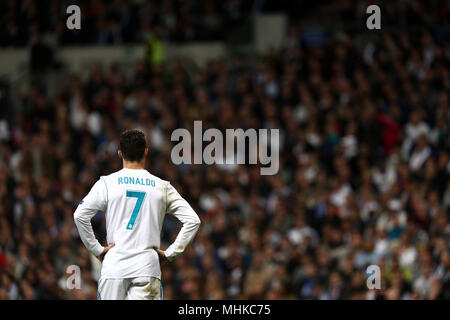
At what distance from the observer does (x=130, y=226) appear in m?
7.07

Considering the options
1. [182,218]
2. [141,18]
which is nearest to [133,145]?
[182,218]

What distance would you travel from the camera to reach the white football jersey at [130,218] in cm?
705

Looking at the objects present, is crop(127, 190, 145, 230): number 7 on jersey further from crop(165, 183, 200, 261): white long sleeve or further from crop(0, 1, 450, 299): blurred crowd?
crop(0, 1, 450, 299): blurred crowd

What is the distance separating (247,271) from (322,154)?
2806mm

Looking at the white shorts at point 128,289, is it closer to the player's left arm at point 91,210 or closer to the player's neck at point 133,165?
the player's left arm at point 91,210

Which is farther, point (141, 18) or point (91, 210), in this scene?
point (141, 18)

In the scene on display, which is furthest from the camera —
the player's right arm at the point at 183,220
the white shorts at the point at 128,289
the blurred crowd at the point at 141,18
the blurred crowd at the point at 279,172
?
the blurred crowd at the point at 141,18

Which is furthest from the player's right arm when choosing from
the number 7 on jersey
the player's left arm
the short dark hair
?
the player's left arm

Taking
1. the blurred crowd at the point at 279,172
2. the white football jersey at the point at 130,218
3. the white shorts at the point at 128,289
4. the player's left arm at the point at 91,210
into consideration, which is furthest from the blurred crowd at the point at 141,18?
the white shorts at the point at 128,289

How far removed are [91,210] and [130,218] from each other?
0.99ft

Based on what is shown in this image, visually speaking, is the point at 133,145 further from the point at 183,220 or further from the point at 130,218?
the point at 183,220

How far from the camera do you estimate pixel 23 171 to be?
16750mm

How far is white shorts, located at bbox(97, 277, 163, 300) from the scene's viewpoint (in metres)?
7.00
